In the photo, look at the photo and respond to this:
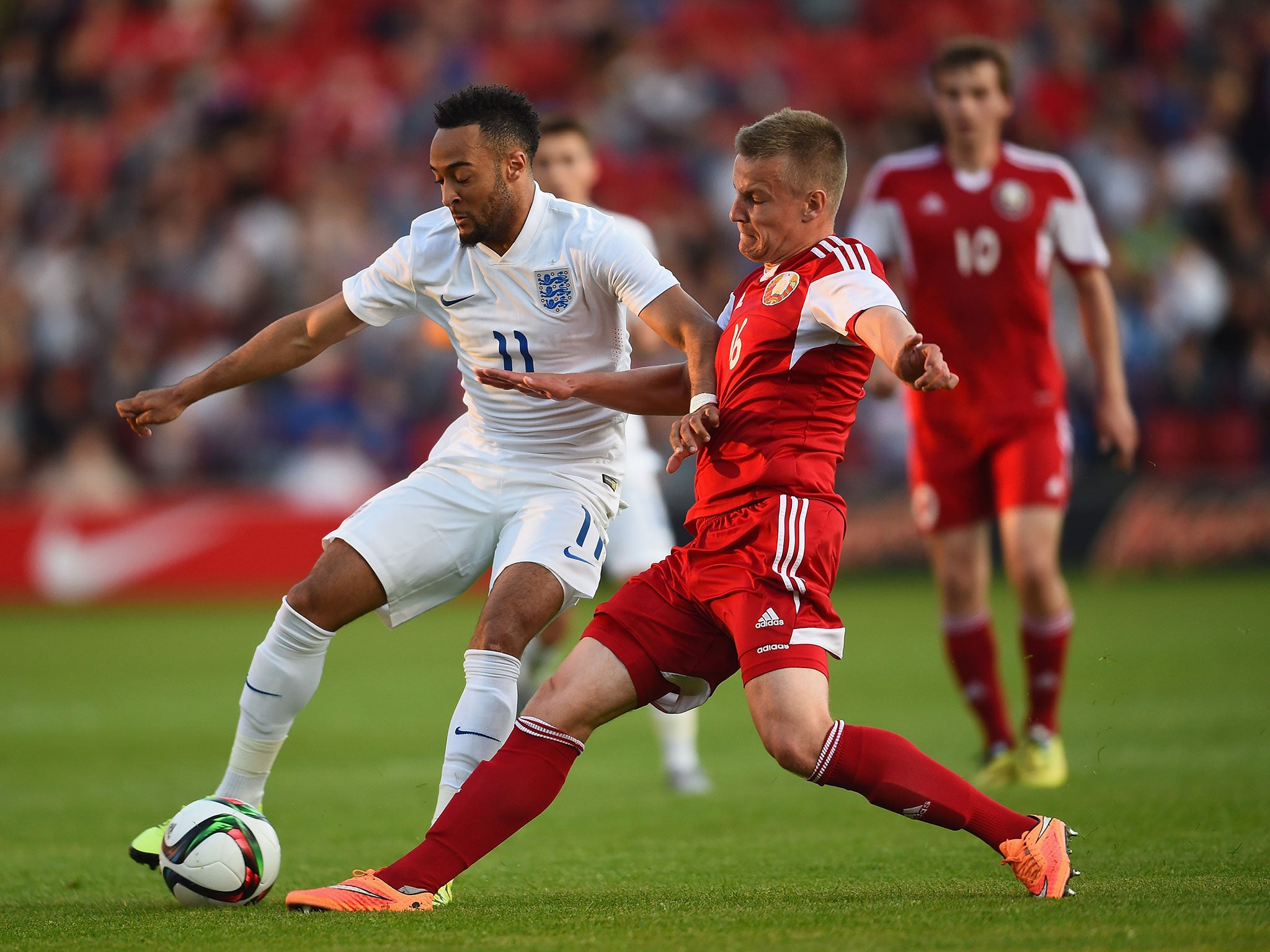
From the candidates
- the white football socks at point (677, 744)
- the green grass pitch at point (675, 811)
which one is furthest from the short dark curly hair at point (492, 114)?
the white football socks at point (677, 744)

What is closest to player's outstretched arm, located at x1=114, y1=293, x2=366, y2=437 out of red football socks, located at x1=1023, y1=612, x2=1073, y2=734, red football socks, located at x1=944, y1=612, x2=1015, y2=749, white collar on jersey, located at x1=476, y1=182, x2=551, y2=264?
white collar on jersey, located at x1=476, y1=182, x2=551, y2=264

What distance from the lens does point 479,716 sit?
451cm

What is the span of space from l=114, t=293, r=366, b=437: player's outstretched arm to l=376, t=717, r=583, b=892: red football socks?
1493 millimetres

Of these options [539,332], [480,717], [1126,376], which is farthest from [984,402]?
[1126,376]

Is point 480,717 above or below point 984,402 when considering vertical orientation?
below

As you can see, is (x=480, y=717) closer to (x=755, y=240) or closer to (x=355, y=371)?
(x=755, y=240)

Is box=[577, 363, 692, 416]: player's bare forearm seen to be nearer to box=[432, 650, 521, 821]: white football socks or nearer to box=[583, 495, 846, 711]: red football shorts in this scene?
box=[583, 495, 846, 711]: red football shorts

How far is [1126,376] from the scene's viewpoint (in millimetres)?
14688

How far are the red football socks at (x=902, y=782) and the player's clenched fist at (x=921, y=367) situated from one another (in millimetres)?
930

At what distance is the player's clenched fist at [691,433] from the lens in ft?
13.6

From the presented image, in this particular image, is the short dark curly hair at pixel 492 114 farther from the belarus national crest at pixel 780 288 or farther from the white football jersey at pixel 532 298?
the belarus national crest at pixel 780 288

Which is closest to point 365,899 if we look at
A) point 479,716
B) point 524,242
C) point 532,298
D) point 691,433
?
point 479,716

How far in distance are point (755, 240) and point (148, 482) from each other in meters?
12.4

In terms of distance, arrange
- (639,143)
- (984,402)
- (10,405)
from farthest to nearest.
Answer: (639,143) → (10,405) → (984,402)
